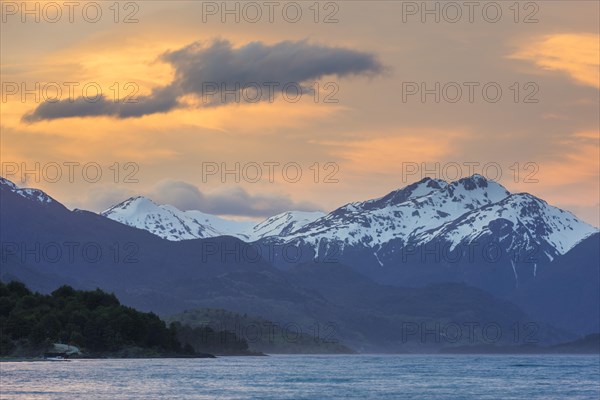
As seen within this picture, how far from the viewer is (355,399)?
18888 centimetres

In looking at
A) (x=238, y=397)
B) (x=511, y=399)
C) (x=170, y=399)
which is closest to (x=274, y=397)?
(x=238, y=397)

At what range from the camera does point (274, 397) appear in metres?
188

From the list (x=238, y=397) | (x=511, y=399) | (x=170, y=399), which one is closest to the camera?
(x=170, y=399)

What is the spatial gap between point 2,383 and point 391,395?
2469 inches

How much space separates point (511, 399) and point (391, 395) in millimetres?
19753

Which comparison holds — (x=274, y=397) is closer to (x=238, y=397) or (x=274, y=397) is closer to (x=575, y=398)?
(x=238, y=397)

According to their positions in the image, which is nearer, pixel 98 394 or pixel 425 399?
pixel 98 394

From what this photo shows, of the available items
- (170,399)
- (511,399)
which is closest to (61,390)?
(170,399)

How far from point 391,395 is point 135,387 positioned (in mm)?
42005

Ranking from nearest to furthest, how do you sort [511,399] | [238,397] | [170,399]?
[170,399], [238,397], [511,399]

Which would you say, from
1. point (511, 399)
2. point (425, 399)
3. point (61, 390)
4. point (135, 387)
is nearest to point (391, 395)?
point (425, 399)

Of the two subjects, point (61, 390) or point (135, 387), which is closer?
point (61, 390)

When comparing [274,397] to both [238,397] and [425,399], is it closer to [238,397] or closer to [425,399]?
[238,397]

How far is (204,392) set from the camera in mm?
191375
